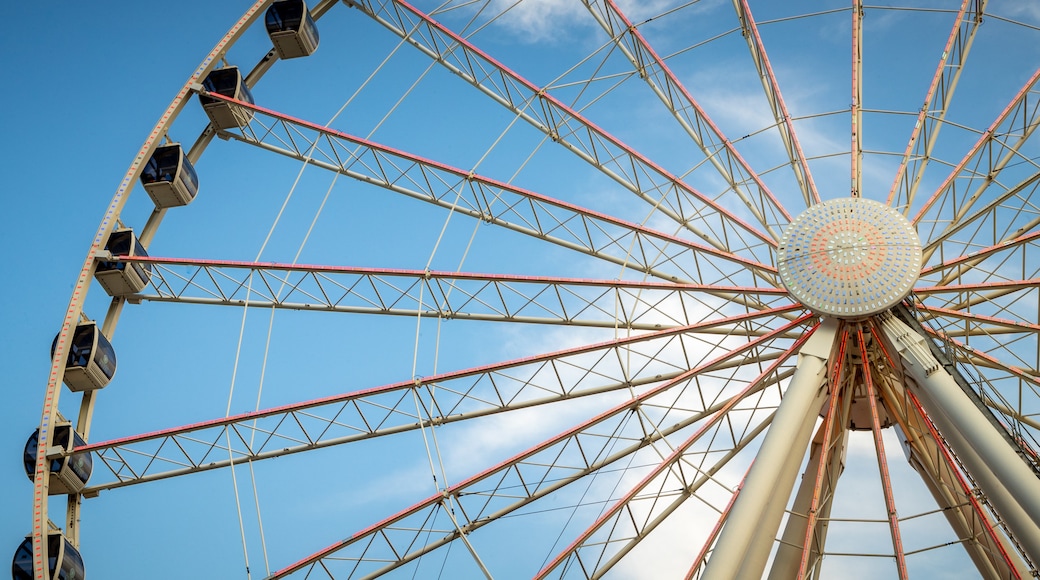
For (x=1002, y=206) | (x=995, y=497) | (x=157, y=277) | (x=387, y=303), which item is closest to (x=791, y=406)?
(x=995, y=497)

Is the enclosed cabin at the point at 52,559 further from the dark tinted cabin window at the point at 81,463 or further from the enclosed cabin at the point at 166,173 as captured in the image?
the enclosed cabin at the point at 166,173

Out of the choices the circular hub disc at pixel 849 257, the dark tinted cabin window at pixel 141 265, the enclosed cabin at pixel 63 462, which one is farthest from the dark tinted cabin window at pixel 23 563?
the circular hub disc at pixel 849 257

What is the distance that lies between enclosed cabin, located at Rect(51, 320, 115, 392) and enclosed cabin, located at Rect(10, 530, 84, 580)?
382cm

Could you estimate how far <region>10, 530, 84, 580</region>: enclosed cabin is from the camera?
1032 inches

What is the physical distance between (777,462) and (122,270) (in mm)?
16001

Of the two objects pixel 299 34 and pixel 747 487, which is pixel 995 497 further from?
pixel 299 34

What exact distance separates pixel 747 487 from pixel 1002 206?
9.08 metres

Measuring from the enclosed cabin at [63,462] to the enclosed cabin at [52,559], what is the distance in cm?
140

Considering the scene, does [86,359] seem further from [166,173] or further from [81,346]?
[166,173]

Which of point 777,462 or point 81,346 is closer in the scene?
point 777,462

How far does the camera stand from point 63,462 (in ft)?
90.9

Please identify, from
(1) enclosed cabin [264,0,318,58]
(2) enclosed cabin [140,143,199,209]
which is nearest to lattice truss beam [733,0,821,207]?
(1) enclosed cabin [264,0,318,58]

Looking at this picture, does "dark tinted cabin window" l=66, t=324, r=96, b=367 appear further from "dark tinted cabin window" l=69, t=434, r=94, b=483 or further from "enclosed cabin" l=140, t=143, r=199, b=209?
"enclosed cabin" l=140, t=143, r=199, b=209

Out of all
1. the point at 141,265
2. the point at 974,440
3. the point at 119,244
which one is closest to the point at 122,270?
the point at 141,265
